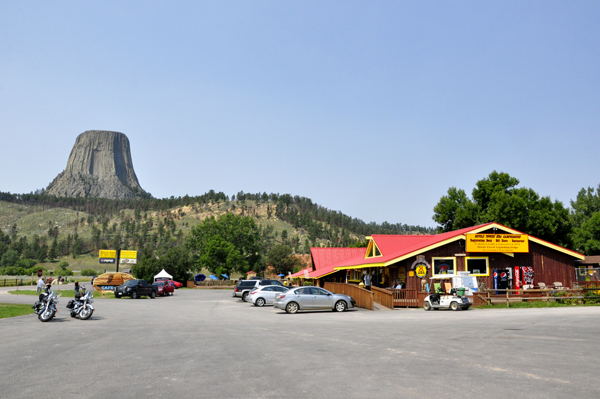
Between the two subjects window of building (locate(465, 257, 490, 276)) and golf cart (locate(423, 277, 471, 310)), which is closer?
golf cart (locate(423, 277, 471, 310))

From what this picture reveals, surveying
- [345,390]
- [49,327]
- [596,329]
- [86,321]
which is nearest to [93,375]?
[345,390]

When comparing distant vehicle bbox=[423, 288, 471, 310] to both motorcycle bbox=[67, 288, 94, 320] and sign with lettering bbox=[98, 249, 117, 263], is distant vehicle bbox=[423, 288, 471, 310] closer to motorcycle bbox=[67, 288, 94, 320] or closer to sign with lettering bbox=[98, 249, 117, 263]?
motorcycle bbox=[67, 288, 94, 320]

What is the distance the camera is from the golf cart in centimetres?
2619

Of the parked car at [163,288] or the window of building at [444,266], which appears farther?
the parked car at [163,288]

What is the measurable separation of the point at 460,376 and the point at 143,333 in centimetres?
1086

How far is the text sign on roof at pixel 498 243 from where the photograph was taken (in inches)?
1251

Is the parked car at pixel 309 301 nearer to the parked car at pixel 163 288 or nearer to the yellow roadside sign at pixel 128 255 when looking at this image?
the parked car at pixel 163 288

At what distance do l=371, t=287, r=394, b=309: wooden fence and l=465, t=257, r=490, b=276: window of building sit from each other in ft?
22.9

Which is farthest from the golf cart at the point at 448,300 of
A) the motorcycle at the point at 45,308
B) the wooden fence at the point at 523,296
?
the motorcycle at the point at 45,308

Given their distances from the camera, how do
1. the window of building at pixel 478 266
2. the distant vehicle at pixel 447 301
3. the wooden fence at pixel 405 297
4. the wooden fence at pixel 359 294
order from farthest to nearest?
the window of building at pixel 478 266 → the wooden fence at pixel 405 297 → the wooden fence at pixel 359 294 → the distant vehicle at pixel 447 301

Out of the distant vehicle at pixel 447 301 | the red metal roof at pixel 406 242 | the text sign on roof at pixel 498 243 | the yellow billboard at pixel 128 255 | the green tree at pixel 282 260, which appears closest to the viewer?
the distant vehicle at pixel 447 301

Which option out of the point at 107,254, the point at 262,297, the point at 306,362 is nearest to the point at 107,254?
the point at 107,254

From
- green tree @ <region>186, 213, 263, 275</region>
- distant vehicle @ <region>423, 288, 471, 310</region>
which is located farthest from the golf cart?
green tree @ <region>186, 213, 263, 275</region>

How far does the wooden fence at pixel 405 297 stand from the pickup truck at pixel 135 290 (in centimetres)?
2573
